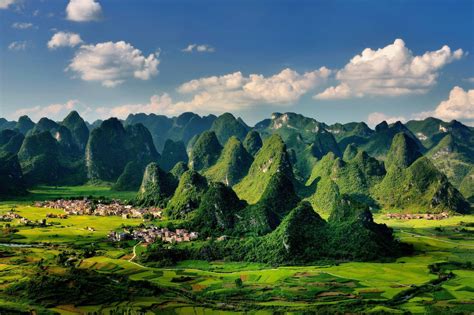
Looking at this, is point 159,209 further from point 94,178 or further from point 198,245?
point 94,178

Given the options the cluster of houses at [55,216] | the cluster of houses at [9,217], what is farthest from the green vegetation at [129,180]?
the cluster of houses at [9,217]

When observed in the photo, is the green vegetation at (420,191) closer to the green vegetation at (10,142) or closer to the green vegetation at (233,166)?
the green vegetation at (233,166)

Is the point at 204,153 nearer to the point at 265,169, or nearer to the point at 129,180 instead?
the point at 129,180

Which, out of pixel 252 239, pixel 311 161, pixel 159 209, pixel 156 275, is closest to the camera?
pixel 156 275

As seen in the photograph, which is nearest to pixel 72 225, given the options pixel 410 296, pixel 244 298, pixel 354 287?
pixel 244 298

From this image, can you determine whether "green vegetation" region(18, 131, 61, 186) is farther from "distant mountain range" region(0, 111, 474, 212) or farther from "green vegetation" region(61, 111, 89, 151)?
"green vegetation" region(61, 111, 89, 151)

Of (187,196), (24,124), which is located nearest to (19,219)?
(187,196)
